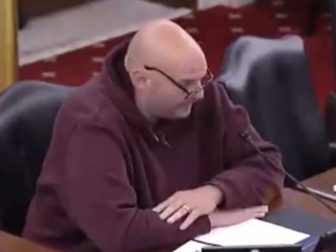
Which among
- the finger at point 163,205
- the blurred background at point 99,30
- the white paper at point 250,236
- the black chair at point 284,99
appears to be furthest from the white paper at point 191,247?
the blurred background at point 99,30

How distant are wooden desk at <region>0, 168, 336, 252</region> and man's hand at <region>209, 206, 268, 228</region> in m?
0.10

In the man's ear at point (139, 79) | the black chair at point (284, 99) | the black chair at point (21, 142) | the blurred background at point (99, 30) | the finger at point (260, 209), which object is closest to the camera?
the man's ear at point (139, 79)

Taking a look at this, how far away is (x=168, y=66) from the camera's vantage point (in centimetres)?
247

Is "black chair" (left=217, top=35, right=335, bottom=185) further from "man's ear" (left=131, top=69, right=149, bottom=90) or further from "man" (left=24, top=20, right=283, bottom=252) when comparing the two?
"man's ear" (left=131, top=69, right=149, bottom=90)

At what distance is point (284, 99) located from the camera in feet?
11.1

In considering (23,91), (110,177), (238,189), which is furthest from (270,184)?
(23,91)

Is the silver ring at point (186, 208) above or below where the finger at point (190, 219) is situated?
above

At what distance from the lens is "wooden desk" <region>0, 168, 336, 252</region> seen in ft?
7.97

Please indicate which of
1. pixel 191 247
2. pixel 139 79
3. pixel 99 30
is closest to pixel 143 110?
pixel 139 79

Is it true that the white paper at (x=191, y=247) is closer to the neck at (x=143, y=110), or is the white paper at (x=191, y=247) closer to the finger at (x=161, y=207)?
the finger at (x=161, y=207)

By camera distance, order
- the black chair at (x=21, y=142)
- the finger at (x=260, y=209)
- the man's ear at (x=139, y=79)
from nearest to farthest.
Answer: the man's ear at (x=139, y=79) → the finger at (x=260, y=209) → the black chair at (x=21, y=142)

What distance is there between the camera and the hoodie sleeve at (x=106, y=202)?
7.84 feet

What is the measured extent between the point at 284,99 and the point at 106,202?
3.72ft

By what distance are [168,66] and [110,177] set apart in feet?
0.91
